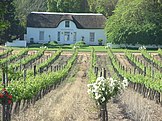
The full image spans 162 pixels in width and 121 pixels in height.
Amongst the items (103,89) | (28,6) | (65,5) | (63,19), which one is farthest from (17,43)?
(103,89)

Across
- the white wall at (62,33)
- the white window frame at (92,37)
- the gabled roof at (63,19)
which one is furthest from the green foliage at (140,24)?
the gabled roof at (63,19)

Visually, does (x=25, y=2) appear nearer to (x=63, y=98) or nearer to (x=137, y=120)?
(x=63, y=98)

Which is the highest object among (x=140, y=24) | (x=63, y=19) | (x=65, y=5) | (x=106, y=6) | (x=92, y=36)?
(x=65, y=5)

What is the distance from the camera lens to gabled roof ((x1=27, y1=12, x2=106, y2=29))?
7106 centimetres

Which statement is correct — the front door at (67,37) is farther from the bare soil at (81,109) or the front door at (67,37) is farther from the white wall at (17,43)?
the bare soil at (81,109)

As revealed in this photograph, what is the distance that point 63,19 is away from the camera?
71.3 metres

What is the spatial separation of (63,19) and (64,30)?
175cm

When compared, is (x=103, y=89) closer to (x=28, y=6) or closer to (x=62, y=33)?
(x=62, y=33)

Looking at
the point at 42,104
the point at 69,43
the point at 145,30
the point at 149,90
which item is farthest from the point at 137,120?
the point at 69,43

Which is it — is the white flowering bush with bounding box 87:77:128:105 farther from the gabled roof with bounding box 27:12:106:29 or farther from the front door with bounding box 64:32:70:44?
the gabled roof with bounding box 27:12:106:29

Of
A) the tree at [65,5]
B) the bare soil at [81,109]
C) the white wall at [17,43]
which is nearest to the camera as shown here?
the bare soil at [81,109]

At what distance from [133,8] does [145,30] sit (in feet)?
11.1

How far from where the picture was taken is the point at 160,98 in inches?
825

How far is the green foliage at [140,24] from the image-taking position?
61.0 m
